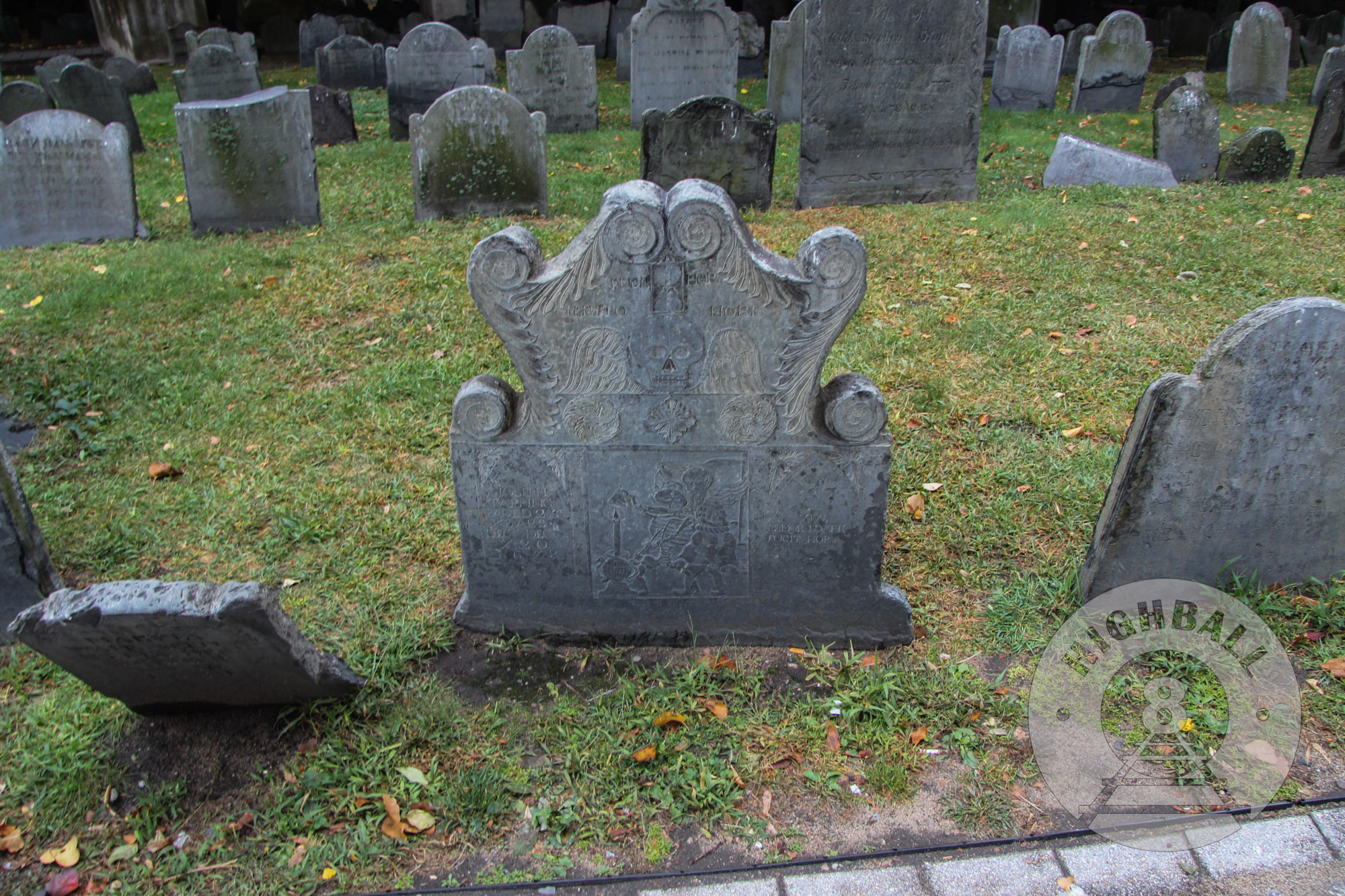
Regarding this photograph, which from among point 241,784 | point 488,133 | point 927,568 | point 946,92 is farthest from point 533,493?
point 946,92

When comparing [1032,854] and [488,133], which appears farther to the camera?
[488,133]

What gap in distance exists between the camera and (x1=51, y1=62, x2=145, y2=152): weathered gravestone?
1113cm

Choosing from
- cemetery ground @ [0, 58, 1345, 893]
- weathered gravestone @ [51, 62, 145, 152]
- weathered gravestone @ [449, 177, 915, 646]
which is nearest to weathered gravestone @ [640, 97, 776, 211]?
cemetery ground @ [0, 58, 1345, 893]

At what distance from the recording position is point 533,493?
10.8ft

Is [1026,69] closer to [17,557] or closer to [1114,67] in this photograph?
[1114,67]

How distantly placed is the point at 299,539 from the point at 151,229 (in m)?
5.72

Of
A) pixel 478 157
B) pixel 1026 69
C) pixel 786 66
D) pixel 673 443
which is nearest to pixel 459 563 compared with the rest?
pixel 673 443

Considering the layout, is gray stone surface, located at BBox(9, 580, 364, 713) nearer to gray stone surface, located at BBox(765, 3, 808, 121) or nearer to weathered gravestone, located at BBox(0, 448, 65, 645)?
weathered gravestone, located at BBox(0, 448, 65, 645)

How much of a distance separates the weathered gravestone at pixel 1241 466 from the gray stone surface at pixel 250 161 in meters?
7.08

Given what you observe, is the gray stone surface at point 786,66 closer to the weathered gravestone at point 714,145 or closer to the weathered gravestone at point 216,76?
the weathered gravestone at point 714,145

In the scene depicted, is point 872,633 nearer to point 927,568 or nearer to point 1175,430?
point 927,568

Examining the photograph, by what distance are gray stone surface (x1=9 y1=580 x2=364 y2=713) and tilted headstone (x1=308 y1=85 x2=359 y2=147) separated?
1032 cm

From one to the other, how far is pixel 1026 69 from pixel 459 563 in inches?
518

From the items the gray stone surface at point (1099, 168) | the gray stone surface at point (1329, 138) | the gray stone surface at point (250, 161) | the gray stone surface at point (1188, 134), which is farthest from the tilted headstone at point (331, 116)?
the gray stone surface at point (1329, 138)
